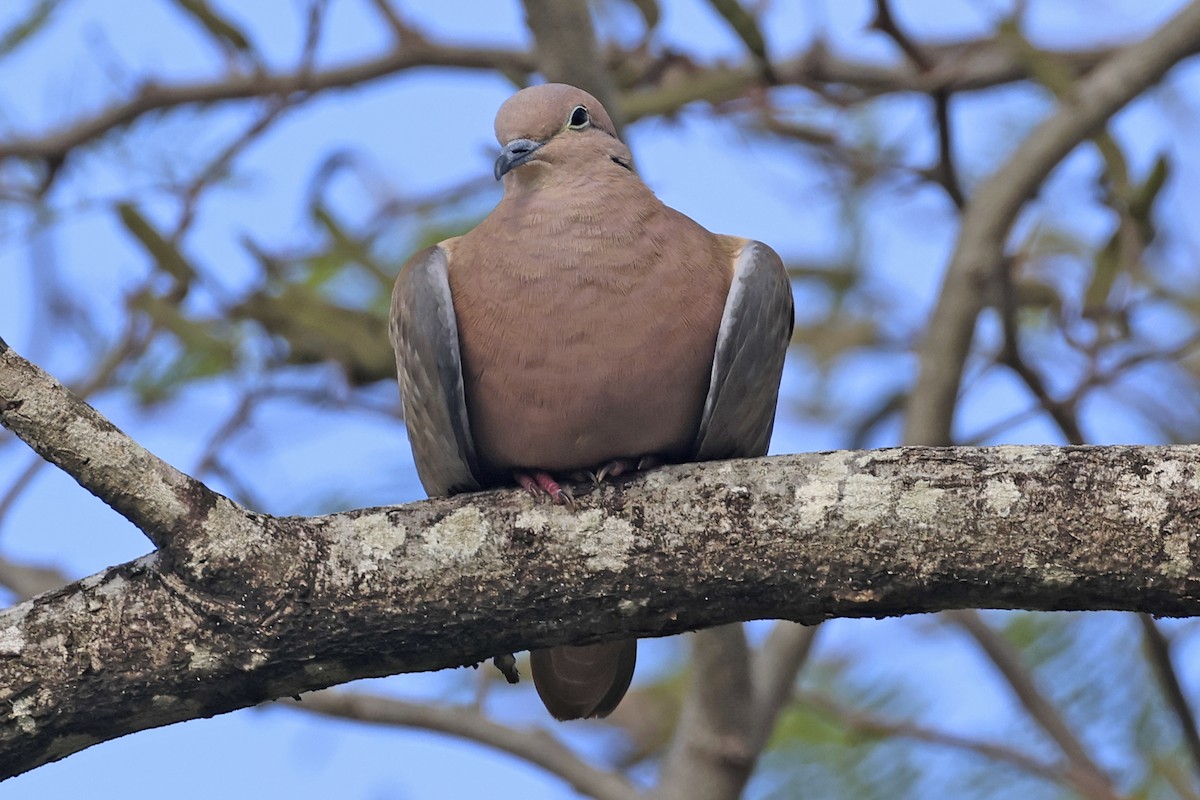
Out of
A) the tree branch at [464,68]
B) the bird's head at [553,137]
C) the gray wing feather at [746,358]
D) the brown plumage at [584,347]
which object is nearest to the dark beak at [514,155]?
the bird's head at [553,137]

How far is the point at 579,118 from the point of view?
425 cm

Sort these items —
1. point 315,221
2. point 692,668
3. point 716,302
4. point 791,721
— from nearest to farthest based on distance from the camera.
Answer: point 716,302
point 692,668
point 315,221
point 791,721

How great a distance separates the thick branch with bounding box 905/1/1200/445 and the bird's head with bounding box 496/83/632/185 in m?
1.37

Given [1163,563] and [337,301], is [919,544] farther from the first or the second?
[337,301]

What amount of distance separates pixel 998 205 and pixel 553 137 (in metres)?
1.75

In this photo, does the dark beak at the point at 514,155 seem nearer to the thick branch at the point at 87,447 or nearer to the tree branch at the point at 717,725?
the thick branch at the point at 87,447

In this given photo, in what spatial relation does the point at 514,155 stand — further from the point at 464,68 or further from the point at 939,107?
the point at 464,68

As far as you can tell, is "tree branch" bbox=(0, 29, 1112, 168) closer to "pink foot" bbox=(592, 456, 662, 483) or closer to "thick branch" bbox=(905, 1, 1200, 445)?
"thick branch" bbox=(905, 1, 1200, 445)

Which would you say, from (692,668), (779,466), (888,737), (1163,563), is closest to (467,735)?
(692,668)

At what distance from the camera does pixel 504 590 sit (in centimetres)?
310

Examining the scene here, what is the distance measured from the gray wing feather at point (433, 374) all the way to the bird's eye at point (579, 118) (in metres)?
0.58

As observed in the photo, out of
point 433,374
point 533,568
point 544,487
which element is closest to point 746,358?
point 544,487

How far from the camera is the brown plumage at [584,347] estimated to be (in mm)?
3629

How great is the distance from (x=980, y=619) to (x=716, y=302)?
2.11 metres
